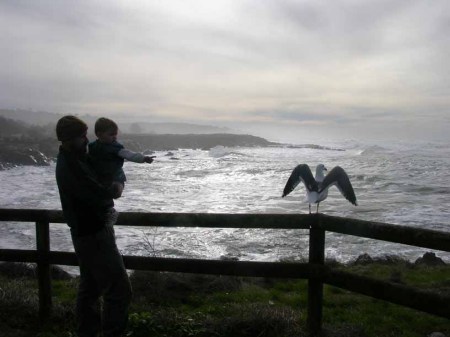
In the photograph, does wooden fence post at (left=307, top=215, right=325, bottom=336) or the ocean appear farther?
the ocean

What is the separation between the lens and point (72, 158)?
3.67m

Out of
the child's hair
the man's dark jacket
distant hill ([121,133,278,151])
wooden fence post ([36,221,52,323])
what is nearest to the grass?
wooden fence post ([36,221,52,323])

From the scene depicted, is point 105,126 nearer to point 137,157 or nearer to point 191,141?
point 137,157

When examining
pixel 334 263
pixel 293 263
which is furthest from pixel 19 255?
pixel 334 263

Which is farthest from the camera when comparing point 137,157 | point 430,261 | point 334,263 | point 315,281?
point 430,261

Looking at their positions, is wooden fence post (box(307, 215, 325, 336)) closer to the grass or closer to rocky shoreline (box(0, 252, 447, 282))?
the grass

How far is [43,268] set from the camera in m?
4.96

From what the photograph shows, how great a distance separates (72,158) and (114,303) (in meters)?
1.39

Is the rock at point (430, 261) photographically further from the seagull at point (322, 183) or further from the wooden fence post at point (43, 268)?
the wooden fence post at point (43, 268)

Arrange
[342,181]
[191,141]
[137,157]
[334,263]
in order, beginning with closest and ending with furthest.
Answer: [137,157] → [342,181] → [334,263] → [191,141]

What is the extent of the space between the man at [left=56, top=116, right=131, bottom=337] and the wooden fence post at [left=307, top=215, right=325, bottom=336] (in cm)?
182

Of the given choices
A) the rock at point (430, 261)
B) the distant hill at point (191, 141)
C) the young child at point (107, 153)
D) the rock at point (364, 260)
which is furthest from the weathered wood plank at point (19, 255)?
the distant hill at point (191, 141)

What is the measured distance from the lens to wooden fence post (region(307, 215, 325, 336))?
4.30 metres

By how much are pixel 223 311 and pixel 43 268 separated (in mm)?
2310
